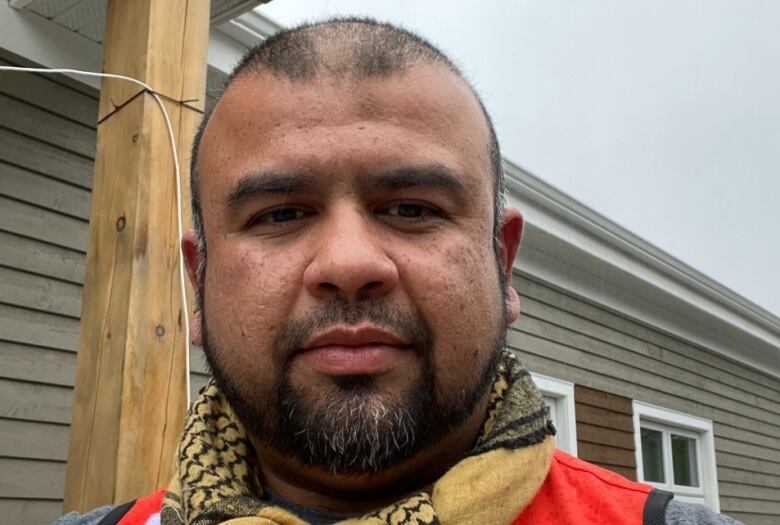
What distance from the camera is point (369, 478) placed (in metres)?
1.14

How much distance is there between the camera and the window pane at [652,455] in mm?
7156

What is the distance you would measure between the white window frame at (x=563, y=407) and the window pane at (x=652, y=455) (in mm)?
1373

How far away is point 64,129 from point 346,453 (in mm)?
2691

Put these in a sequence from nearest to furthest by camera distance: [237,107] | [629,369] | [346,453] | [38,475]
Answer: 1. [346,453]
2. [237,107]
3. [38,475]
4. [629,369]

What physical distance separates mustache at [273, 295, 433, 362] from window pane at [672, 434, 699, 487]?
7.19 m

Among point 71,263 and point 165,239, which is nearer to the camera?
point 165,239

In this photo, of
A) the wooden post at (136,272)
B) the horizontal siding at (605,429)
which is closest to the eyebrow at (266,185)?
the wooden post at (136,272)

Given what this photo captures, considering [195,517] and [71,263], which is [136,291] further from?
[71,263]

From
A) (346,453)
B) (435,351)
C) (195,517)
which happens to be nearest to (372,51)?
(435,351)

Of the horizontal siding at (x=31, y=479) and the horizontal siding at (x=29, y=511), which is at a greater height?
the horizontal siding at (x=31, y=479)

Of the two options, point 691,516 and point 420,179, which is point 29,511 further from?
point 691,516

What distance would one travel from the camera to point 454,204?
1198 mm

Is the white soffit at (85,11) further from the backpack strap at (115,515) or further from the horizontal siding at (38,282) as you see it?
the backpack strap at (115,515)

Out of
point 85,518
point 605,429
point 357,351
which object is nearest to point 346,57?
point 357,351
